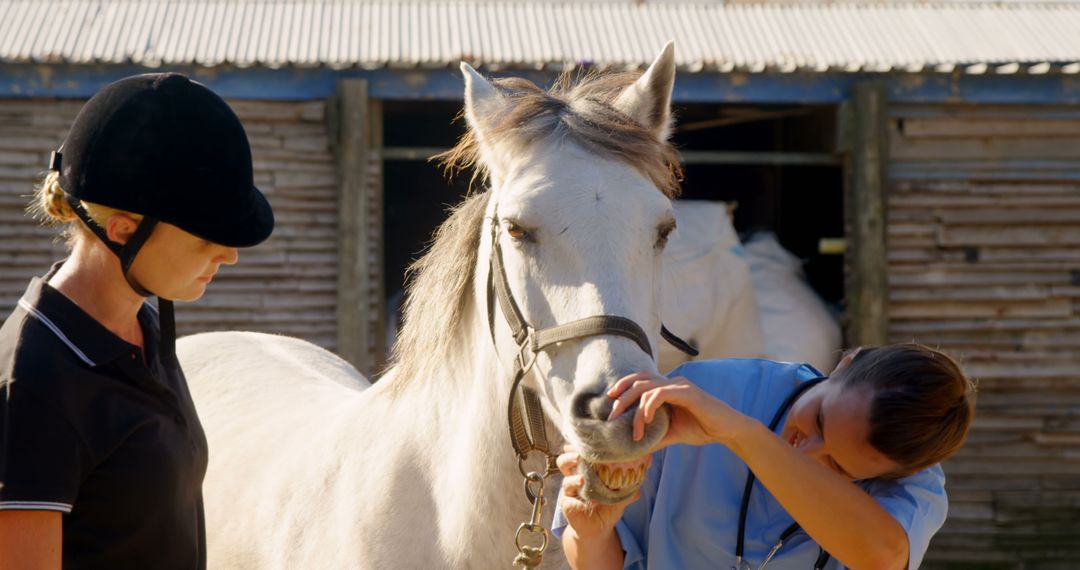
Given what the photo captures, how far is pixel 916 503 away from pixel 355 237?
4.85 meters

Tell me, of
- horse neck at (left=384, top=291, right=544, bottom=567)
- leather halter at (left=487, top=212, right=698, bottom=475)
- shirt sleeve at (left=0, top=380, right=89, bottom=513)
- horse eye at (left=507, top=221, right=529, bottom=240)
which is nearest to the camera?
shirt sleeve at (left=0, top=380, right=89, bottom=513)

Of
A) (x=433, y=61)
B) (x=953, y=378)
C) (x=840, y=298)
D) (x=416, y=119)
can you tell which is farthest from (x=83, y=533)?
(x=416, y=119)

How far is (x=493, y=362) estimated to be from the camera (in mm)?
2125

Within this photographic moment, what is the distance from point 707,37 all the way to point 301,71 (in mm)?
3266

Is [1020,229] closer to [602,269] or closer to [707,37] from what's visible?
[707,37]

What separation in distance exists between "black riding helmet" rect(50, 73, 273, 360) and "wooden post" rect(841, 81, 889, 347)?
5427 mm

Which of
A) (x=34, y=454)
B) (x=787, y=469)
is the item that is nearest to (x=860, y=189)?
(x=787, y=469)

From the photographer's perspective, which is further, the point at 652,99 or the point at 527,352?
the point at 652,99

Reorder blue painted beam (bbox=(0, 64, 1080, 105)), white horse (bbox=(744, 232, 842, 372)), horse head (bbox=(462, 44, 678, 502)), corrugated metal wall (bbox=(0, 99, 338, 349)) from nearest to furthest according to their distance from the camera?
1. horse head (bbox=(462, 44, 678, 502))
2. blue painted beam (bbox=(0, 64, 1080, 105))
3. corrugated metal wall (bbox=(0, 99, 338, 349))
4. white horse (bbox=(744, 232, 842, 372))

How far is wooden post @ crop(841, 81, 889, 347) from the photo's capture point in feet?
21.2

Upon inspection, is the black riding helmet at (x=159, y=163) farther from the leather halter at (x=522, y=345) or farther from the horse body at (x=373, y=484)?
the horse body at (x=373, y=484)

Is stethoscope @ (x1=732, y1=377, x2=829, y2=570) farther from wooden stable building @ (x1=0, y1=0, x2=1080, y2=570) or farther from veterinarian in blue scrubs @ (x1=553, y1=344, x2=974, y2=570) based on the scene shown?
wooden stable building @ (x1=0, y1=0, x2=1080, y2=570)

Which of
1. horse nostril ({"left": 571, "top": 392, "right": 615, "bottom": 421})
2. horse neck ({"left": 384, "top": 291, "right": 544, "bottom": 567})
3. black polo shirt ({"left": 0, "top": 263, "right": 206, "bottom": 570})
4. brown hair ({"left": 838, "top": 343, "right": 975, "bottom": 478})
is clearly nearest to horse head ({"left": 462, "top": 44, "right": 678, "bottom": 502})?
horse nostril ({"left": 571, "top": 392, "right": 615, "bottom": 421})

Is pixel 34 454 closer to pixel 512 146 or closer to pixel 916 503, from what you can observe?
pixel 512 146
